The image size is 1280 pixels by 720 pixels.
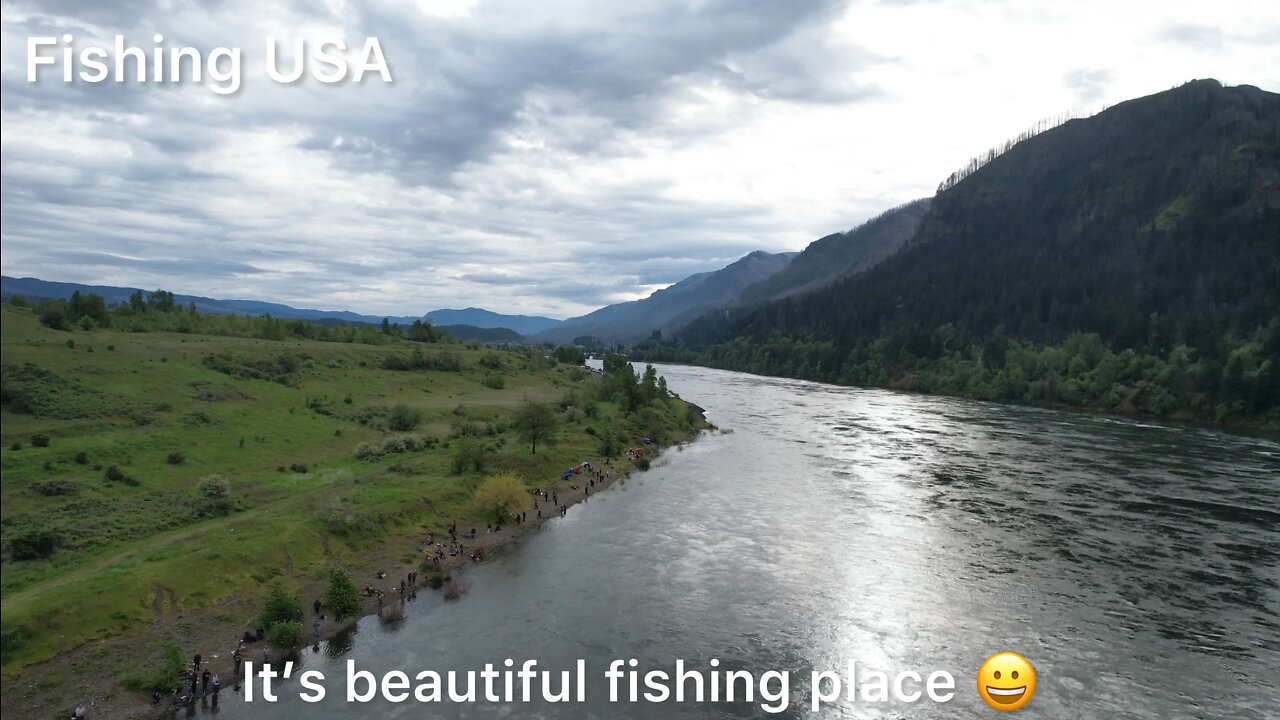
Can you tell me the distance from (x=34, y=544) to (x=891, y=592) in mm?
55350

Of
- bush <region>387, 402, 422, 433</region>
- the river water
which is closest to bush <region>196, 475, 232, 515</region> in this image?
the river water

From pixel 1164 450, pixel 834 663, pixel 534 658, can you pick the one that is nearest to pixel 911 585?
pixel 834 663

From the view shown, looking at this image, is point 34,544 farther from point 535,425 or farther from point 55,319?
point 55,319

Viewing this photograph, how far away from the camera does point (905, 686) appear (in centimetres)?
3672

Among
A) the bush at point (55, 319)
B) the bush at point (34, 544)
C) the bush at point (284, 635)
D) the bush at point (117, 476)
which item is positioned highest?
the bush at point (55, 319)

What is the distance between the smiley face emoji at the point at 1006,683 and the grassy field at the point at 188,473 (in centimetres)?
4228

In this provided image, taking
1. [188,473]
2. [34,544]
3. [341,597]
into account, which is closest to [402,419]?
[188,473]

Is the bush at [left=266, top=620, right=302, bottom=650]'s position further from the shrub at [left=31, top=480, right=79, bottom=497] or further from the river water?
the shrub at [left=31, top=480, right=79, bottom=497]

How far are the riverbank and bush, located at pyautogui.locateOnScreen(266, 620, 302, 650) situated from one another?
446 mm

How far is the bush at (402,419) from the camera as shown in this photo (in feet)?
309

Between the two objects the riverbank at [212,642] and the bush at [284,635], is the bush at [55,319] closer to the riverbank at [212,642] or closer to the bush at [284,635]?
the riverbank at [212,642]

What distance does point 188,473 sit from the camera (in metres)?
60.6

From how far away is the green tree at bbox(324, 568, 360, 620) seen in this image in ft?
144

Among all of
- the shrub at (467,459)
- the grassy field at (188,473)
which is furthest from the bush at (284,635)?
the shrub at (467,459)
